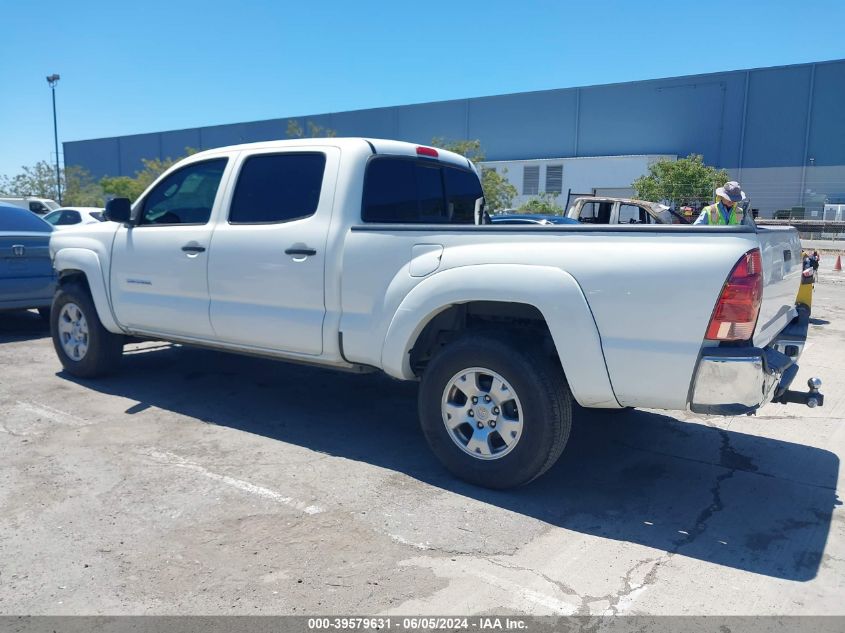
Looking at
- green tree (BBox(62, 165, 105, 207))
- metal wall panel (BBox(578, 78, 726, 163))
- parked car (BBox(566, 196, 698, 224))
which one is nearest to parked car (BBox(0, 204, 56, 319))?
parked car (BBox(566, 196, 698, 224))

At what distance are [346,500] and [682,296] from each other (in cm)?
215

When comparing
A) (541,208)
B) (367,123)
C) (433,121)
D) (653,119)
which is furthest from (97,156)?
(653,119)

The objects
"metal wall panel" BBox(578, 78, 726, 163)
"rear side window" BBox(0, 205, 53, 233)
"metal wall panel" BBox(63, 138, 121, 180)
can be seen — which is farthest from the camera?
"metal wall panel" BBox(63, 138, 121, 180)

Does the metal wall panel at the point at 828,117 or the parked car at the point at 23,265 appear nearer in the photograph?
the parked car at the point at 23,265

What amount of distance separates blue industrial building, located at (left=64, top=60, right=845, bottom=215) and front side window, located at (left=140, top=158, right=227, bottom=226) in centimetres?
4162

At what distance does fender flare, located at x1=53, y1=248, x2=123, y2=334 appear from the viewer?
235 inches

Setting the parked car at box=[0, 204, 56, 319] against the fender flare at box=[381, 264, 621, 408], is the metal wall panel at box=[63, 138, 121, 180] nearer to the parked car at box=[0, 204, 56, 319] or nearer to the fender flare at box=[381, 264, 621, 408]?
the parked car at box=[0, 204, 56, 319]

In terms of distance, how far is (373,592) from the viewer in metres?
3.00

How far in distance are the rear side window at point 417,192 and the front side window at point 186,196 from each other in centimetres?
136

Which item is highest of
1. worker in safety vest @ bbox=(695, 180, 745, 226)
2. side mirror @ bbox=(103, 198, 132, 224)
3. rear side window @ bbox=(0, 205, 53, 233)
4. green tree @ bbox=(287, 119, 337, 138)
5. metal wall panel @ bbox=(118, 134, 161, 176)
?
metal wall panel @ bbox=(118, 134, 161, 176)

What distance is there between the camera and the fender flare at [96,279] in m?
5.98

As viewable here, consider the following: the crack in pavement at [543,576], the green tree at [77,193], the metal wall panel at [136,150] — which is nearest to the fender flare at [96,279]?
the crack in pavement at [543,576]

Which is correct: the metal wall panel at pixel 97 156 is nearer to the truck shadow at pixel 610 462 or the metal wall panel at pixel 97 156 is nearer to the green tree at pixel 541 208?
the green tree at pixel 541 208

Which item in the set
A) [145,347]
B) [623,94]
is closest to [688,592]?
[145,347]
